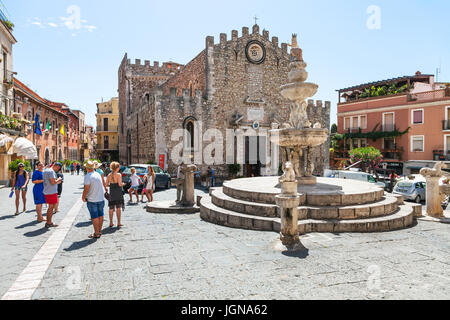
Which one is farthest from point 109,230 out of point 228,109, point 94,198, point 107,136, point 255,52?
point 107,136

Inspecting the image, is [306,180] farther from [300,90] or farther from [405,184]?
[405,184]

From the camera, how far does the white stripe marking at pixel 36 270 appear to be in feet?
10.7

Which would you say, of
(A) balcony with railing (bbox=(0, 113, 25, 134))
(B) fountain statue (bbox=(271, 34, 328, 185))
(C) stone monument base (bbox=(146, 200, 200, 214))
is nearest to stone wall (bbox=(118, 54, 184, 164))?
(A) balcony with railing (bbox=(0, 113, 25, 134))

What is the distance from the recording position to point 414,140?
27562 millimetres

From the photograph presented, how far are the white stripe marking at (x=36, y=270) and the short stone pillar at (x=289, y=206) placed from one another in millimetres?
3544

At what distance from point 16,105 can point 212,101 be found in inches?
585

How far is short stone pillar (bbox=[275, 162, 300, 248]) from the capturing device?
4.74 metres

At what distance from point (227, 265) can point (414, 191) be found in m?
12.4

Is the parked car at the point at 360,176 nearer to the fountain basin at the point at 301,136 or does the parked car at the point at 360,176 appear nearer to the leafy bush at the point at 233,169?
the leafy bush at the point at 233,169

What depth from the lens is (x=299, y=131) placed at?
25.3 feet

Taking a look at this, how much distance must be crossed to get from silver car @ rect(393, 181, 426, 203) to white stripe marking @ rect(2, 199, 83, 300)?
13.6 meters

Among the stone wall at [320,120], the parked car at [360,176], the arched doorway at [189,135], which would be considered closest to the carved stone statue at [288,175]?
the parked car at [360,176]
